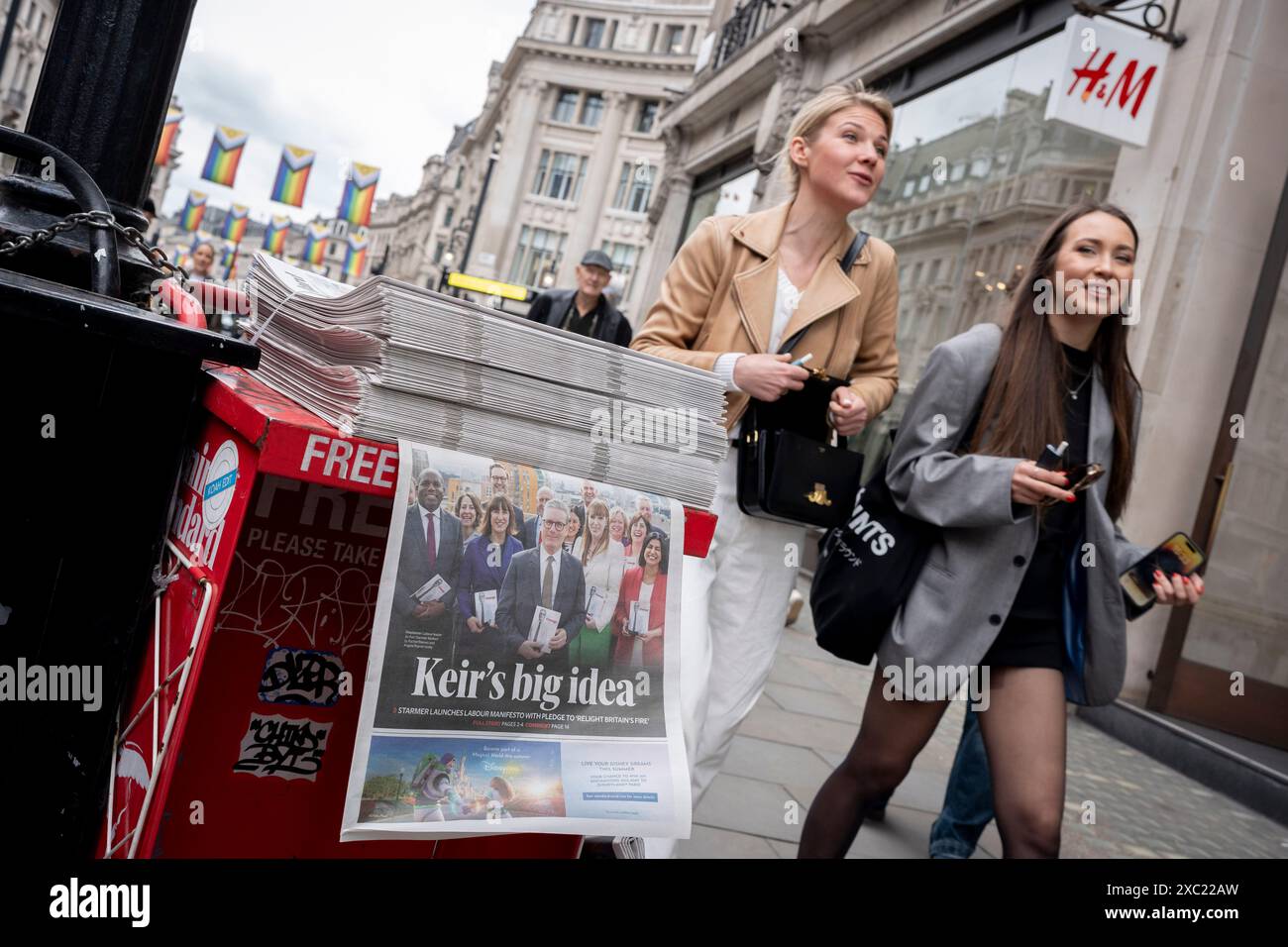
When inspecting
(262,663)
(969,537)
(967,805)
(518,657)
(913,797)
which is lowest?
(913,797)

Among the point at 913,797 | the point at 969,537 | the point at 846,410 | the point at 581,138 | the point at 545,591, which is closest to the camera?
the point at 545,591

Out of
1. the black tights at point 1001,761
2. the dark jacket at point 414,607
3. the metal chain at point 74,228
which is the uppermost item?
the metal chain at point 74,228

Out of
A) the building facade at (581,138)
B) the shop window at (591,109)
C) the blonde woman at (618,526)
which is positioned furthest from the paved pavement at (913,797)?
the shop window at (591,109)

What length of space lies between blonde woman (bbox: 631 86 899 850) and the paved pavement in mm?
968

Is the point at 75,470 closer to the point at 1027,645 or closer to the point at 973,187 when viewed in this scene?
the point at 1027,645

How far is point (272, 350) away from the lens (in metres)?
1.85

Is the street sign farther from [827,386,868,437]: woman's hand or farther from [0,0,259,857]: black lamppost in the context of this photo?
[0,0,259,857]: black lamppost

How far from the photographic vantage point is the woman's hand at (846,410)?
2521mm

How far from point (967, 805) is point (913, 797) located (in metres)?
1.05

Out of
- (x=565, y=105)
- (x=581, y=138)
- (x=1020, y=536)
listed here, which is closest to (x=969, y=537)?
(x=1020, y=536)

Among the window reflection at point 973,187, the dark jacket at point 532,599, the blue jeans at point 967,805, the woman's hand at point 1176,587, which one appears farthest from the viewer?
the window reflection at point 973,187

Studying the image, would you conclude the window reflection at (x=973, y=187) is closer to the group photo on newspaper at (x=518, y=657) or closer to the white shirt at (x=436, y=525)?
the group photo on newspaper at (x=518, y=657)

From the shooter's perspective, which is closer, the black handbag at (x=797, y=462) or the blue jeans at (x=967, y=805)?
the black handbag at (x=797, y=462)

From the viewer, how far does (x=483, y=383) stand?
→ 1584 millimetres
